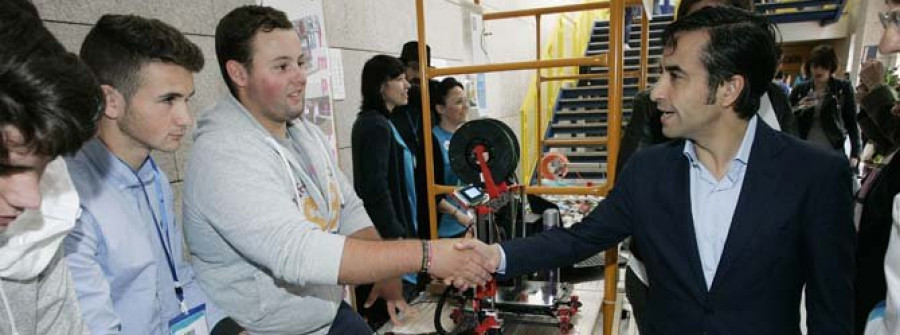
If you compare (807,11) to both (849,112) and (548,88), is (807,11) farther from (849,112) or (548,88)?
(849,112)

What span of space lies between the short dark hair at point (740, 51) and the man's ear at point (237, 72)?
136 cm

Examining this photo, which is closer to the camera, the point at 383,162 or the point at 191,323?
the point at 191,323

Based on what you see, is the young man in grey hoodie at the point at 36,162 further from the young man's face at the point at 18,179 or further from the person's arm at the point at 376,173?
the person's arm at the point at 376,173

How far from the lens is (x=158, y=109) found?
1.29m

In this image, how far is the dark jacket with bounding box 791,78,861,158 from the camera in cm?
421

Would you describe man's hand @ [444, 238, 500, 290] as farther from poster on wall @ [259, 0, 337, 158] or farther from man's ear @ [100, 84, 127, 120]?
poster on wall @ [259, 0, 337, 158]

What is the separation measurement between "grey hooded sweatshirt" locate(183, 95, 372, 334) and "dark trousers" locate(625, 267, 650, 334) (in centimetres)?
110

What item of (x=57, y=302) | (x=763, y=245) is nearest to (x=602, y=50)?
(x=763, y=245)

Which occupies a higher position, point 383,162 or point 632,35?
point 632,35

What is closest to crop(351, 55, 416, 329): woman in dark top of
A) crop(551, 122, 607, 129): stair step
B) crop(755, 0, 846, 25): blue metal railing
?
crop(551, 122, 607, 129): stair step

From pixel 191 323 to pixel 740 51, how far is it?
1.71m

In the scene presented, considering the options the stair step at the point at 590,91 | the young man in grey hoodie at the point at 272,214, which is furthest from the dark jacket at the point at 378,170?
the stair step at the point at 590,91

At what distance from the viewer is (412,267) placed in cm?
137

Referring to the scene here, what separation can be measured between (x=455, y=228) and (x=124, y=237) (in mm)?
2219
